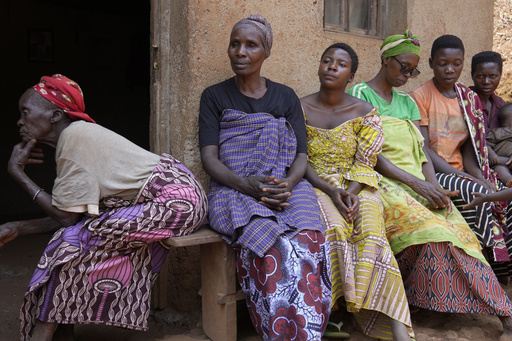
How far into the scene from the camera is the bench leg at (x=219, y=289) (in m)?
2.84

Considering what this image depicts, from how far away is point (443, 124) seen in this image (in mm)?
3953

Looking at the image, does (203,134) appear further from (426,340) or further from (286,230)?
(426,340)

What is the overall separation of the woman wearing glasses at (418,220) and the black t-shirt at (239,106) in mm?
629

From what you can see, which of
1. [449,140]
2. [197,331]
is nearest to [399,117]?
[449,140]

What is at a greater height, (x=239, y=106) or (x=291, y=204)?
(x=239, y=106)

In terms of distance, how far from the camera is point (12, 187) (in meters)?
6.50

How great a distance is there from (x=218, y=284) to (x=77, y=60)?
5258 millimetres

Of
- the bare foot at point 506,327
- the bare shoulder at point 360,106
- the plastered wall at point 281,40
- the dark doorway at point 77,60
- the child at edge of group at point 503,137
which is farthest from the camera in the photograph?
the dark doorway at point 77,60

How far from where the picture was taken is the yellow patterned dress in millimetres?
2822

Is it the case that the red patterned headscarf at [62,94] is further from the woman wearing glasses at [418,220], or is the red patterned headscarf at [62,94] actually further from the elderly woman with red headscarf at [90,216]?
the woman wearing glasses at [418,220]

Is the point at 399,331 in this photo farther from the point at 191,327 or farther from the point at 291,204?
the point at 191,327

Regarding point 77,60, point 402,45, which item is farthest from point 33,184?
point 77,60

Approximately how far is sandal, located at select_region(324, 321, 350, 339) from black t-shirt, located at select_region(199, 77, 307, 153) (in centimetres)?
110

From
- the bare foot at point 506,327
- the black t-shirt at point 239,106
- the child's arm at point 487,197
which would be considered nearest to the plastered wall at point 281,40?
the black t-shirt at point 239,106
